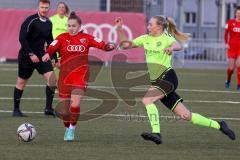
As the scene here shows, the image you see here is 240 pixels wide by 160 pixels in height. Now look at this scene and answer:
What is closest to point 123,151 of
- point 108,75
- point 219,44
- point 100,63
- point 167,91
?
point 167,91

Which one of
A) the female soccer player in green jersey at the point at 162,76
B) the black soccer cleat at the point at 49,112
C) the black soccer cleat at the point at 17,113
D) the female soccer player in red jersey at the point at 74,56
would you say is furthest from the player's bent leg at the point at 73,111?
the black soccer cleat at the point at 49,112

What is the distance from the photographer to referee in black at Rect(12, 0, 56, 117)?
13.8 meters

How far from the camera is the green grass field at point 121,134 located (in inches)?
401

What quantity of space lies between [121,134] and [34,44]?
2.78 m

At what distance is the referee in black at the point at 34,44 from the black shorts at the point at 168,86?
3.09 m

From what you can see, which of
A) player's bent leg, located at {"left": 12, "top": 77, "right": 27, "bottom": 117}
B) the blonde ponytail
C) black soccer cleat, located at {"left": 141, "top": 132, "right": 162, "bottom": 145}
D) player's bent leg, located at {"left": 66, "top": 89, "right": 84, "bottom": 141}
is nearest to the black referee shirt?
player's bent leg, located at {"left": 12, "top": 77, "right": 27, "bottom": 117}

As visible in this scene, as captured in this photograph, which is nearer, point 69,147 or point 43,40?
point 69,147

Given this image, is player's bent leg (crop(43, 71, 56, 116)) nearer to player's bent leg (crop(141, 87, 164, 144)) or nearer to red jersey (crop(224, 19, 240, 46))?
player's bent leg (crop(141, 87, 164, 144))

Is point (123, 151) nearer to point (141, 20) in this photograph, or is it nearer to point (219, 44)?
point (141, 20)

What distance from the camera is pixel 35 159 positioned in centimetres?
961

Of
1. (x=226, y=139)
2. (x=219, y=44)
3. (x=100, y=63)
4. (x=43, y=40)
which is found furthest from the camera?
(x=219, y=44)

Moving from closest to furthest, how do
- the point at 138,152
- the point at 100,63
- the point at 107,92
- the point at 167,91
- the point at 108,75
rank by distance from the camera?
the point at 138,152 → the point at 167,91 → the point at 107,92 → the point at 108,75 → the point at 100,63

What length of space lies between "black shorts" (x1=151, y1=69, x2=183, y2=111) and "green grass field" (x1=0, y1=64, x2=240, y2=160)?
1.96 ft

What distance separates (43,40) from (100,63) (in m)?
Result: 14.0
